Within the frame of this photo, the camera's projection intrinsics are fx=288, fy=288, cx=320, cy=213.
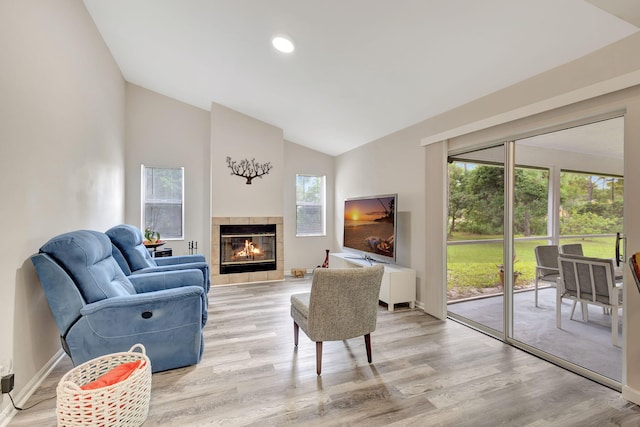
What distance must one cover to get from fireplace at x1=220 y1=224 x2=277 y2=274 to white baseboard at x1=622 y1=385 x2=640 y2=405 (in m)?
4.41

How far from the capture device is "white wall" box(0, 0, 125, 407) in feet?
5.79

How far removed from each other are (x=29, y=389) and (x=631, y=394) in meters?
4.01

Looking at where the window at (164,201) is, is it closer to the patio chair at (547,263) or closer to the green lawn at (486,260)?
the green lawn at (486,260)

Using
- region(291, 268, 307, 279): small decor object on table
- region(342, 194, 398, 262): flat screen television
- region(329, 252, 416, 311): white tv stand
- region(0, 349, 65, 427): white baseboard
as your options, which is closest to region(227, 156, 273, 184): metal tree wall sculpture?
region(342, 194, 398, 262): flat screen television

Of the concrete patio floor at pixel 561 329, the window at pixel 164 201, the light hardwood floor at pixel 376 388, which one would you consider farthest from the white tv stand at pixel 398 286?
the window at pixel 164 201

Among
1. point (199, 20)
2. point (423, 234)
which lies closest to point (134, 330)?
point (199, 20)

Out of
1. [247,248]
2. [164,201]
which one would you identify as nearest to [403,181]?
[247,248]

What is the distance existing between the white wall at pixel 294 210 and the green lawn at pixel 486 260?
8.88 ft

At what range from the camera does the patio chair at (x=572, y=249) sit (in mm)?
2530

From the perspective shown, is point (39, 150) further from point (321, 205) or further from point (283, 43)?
point (321, 205)

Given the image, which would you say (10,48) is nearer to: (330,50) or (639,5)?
(330,50)

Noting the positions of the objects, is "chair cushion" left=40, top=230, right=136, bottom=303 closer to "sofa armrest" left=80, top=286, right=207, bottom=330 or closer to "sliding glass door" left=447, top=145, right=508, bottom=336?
"sofa armrest" left=80, top=286, right=207, bottom=330

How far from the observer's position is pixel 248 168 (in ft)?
16.8

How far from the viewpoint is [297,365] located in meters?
2.36
